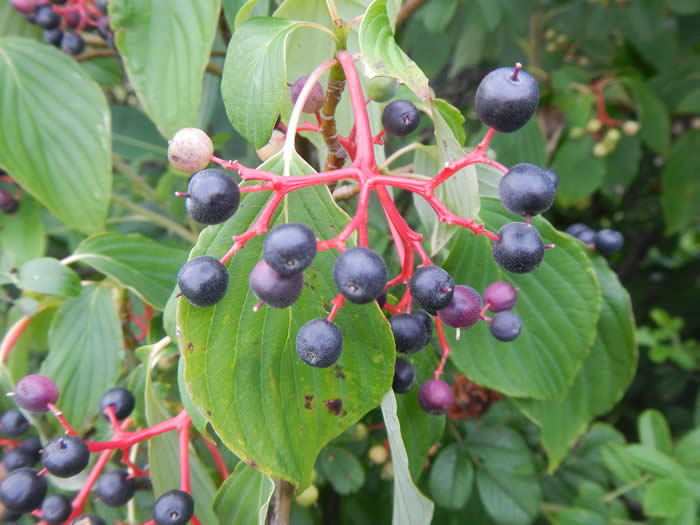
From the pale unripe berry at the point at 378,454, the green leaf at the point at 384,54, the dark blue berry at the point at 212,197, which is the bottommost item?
the pale unripe berry at the point at 378,454

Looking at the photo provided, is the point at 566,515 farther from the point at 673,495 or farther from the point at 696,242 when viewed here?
the point at 696,242

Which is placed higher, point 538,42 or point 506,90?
point 506,90

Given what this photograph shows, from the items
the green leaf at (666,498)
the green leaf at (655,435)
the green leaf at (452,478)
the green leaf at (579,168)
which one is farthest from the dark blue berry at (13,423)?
the green leaf at (579,168)

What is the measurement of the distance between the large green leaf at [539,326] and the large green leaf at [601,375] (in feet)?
0.52

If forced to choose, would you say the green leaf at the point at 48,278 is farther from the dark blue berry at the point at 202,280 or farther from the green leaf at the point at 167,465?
the dark blue berry at the point at 202,280

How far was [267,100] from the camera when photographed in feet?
2.50

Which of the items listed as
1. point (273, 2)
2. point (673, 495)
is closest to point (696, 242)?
point (673, 495)

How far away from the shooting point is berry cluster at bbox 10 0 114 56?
57.1 inches

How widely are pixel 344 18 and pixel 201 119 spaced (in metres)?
0.86

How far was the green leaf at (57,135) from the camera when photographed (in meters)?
1.26

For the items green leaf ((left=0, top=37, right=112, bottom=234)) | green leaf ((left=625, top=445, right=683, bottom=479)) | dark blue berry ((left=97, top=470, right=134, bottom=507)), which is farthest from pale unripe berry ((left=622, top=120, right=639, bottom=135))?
dark blue berry ((left=97, top=470, right=134, bottom=507))

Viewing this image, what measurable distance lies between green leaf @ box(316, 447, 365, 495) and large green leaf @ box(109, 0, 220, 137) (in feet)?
2.87

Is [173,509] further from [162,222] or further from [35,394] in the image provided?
[162,222]

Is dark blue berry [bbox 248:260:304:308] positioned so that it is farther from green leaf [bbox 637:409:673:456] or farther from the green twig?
green leaf [bbox 637:409:673:456]
